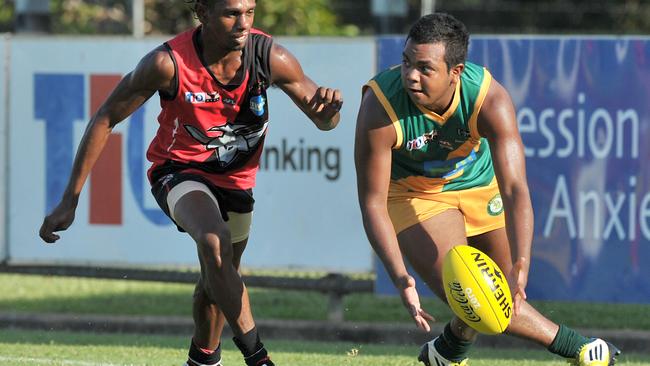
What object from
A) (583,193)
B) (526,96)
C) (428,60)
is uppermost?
(428,60)

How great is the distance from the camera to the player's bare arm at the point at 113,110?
693cm

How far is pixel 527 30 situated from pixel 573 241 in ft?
38.8

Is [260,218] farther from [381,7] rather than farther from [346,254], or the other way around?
[381,7]


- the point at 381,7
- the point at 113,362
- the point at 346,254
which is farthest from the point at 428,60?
the point at 381,7

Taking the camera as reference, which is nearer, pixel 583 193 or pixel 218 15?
pixel 218 15

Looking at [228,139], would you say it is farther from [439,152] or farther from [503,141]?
[503,141]

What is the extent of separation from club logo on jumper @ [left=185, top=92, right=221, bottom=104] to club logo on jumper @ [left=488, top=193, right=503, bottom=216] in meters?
1.57

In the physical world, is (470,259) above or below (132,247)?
above

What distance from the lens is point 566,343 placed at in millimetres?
7070

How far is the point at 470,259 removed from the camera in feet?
21.4

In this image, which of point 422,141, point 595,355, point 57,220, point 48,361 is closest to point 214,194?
point 57,220

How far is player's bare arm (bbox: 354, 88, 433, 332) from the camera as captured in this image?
21.6ft

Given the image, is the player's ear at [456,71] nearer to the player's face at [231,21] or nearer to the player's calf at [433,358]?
the player's face at [231,21]

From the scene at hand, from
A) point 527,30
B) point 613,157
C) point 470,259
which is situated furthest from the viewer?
point 527,30
